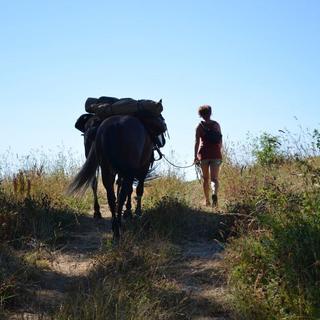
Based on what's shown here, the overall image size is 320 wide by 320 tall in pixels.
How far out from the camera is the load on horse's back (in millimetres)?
6879

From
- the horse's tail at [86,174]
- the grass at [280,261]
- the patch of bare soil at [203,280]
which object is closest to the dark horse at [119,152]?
the horse's tail at [86,174]

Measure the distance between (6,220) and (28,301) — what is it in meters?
2.01

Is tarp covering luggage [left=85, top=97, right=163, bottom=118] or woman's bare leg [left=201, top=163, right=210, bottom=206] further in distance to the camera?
woman's bare leg [left=201, top=163, right=210, bottom=206]

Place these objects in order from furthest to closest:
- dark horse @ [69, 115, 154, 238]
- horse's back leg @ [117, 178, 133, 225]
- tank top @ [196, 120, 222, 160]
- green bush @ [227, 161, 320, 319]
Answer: tank top @ [196, 120, 222, 160] < horse's back leg @ [117, 178, 133, 225] < dark horse @ [69, 115, 154, 238] < green bush @ [227, 161, 320, 319]

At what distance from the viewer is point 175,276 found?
207 inches

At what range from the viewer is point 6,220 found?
6301 mm

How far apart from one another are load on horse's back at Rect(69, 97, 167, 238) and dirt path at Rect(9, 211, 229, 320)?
0.69m

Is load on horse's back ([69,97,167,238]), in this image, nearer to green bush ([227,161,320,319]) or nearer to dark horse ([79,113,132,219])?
dark horse ([79,113,132,219])

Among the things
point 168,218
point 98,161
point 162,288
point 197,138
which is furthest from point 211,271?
point 197,138

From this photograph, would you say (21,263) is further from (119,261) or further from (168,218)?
(168,218)

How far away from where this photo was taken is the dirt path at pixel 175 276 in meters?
4.43

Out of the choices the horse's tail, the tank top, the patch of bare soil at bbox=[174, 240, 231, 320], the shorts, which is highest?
the tank top

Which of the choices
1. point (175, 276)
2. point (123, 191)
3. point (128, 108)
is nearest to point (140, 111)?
point (128, 108)

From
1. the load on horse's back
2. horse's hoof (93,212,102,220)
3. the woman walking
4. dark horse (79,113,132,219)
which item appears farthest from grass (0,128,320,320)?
the woman walking
